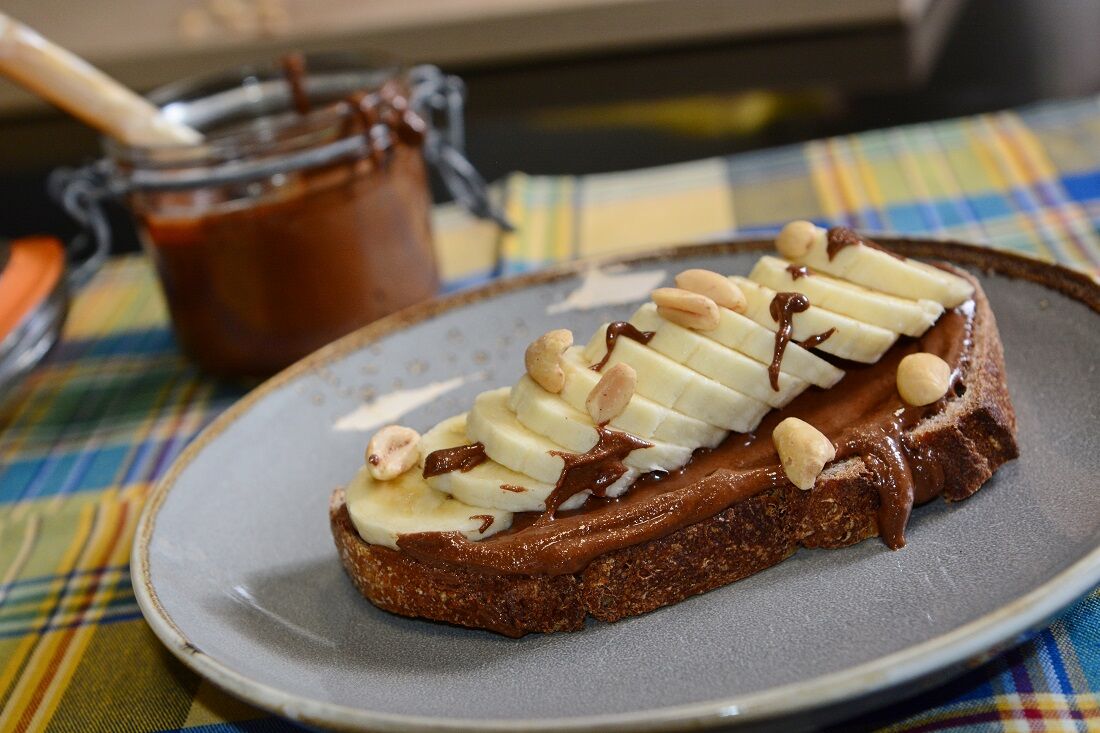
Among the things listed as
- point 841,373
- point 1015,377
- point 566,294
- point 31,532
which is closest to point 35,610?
point 31,532

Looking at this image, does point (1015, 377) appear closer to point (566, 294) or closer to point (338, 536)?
point (566, 294)

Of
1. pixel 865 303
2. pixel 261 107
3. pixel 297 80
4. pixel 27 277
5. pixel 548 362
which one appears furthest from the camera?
pixel 261 107

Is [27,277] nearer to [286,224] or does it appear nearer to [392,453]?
[286,224]

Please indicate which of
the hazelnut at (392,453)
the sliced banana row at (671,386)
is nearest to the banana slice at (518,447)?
the sliced banana row at (671,386)

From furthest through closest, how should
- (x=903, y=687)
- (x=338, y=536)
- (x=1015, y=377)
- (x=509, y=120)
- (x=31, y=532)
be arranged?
1. (x=509, y=120)
2. (x=31, y=532)
3. (x=1015, y=377)
4. (x=338, y=536)
5. (x=903, y=687)

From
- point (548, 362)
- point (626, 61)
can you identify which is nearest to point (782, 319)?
point (548, 362)

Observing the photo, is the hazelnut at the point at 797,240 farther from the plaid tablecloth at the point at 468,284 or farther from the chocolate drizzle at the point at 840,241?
the plaid tablecloth at the point at 468,284

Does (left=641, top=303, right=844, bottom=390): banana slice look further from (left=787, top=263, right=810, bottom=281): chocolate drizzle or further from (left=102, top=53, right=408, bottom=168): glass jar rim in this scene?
(left=102, top=53, right=408, bottom=168): glass jar rim
